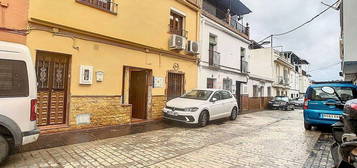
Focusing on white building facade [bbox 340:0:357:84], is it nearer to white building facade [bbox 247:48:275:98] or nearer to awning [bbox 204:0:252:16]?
awning [bbox 204:0:252:16]

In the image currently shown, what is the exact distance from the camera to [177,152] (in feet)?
16.2

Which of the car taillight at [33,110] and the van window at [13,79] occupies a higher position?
the van window at [13,79]

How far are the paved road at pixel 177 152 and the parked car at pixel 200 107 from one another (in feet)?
4.67

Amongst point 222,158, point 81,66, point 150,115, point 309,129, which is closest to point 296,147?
point 222,158

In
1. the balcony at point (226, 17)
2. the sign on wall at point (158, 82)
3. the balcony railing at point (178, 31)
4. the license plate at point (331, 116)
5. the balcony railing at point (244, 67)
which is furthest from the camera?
the balcony railing at point (244, 67)

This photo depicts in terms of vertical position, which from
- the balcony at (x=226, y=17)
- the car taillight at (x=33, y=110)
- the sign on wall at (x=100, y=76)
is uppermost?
the balcony at (x=226, y=17)

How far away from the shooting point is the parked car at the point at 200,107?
8.16m

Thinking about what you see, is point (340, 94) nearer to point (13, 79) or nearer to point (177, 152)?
point (177, 152)

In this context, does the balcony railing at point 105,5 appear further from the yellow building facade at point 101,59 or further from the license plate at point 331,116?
the license plate at point 331,116

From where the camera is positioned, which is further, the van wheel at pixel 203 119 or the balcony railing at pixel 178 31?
the balcony railing at pixel 178 31

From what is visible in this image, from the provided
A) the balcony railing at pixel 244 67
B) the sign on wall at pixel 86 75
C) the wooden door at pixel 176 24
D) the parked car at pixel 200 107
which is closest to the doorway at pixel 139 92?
the parked car at pixel 200 107

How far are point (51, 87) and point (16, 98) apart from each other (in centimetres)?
273

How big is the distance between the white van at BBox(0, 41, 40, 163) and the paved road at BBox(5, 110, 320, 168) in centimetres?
50

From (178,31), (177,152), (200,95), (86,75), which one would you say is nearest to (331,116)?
(200,95)
